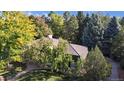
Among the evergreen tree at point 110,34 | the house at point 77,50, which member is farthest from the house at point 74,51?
the evergreen tree at point 110,34

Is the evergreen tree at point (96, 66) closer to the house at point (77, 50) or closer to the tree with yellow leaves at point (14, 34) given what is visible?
the house at point (77, 50)

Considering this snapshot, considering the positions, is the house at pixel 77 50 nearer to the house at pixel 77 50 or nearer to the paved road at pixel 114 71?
the house at pixel 77 50

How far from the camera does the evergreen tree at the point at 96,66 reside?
7.77 meters

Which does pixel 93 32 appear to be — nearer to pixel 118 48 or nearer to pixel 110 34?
pixel 110 34

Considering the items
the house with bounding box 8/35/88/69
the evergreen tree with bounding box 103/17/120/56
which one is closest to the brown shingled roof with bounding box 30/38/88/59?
the house with bounding box 8/35/88/69

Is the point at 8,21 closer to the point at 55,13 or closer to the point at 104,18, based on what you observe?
the point at 55,13

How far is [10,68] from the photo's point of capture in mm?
7852

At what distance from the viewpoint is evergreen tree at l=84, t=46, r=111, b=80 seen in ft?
25.5

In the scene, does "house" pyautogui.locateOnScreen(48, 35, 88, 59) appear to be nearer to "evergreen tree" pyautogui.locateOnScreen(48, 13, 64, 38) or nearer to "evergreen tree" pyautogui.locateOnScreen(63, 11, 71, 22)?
"evergreen tree" pyautogui.locateOnScreen(48, 13, 64, 38)

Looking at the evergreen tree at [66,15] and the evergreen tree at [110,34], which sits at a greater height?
the evergreen tree at [66,15]

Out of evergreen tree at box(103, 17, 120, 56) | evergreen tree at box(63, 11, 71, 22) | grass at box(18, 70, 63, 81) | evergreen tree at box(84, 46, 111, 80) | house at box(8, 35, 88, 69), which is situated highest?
evergreen tree at box(63, 11, 71, 22)

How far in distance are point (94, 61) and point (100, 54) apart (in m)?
0.09

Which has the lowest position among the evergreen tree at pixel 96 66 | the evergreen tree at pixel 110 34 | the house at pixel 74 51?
the evergreen tree at pixel 96 66

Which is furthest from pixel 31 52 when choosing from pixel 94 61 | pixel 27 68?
pixel 94 61
